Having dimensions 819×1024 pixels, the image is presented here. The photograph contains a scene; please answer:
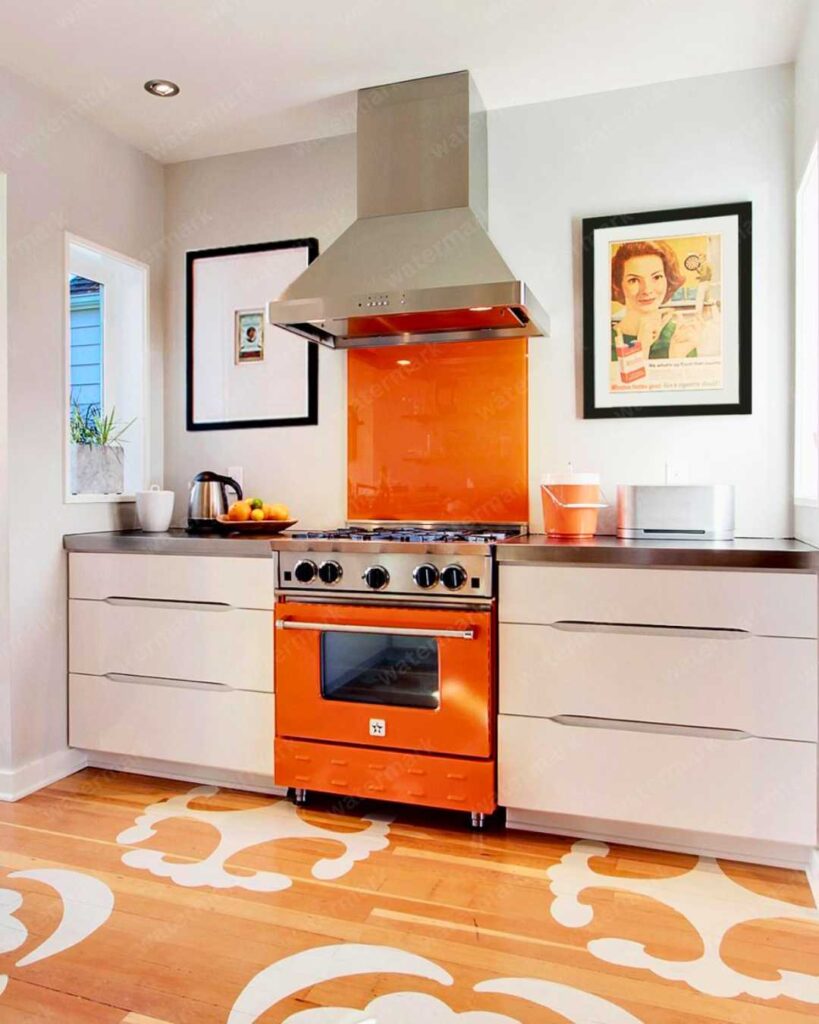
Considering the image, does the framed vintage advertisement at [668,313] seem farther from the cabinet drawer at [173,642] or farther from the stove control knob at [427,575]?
the cabinet drawer at [173,642]

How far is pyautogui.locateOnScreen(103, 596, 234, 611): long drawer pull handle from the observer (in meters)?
2.69

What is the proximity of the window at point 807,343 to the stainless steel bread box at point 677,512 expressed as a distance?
24 centimetres

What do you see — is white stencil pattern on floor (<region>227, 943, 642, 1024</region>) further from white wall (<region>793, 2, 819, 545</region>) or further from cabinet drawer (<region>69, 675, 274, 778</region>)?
white wall (<region>793, 2, 819, 545</region>)

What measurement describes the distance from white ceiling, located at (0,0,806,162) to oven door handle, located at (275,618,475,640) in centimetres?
187

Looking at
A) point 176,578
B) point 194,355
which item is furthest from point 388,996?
point 194,355

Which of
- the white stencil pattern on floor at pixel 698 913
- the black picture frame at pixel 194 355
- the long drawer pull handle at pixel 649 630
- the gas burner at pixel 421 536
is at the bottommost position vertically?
the white stencil pattern on floor at pixel 698 913

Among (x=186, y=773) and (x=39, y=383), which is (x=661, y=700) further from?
(x=39, y=383)

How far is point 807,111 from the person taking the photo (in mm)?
2363

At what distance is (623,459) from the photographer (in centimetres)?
282

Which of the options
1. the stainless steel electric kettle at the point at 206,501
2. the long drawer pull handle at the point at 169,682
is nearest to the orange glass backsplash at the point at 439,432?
the stainless steel electric kettle at the point at 206,501

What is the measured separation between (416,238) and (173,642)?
1641 millimetres

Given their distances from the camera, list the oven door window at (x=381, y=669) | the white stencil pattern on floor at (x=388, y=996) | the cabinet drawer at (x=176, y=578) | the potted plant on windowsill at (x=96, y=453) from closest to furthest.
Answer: the white stencil pattern on floor at (x=388, y=996) → the oven door window at (x=381, y=669) → the cabinet drawer at (x=176, y=578) → the potted plant on windowsill at (x=96, y=453)

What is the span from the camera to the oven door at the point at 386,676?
235 centimetres

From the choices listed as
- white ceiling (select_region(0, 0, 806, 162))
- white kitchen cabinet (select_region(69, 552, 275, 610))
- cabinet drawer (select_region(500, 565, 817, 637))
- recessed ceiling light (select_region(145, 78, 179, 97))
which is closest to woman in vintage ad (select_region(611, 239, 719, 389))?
white ceiling (select_region(0, 0, 806, 162))
